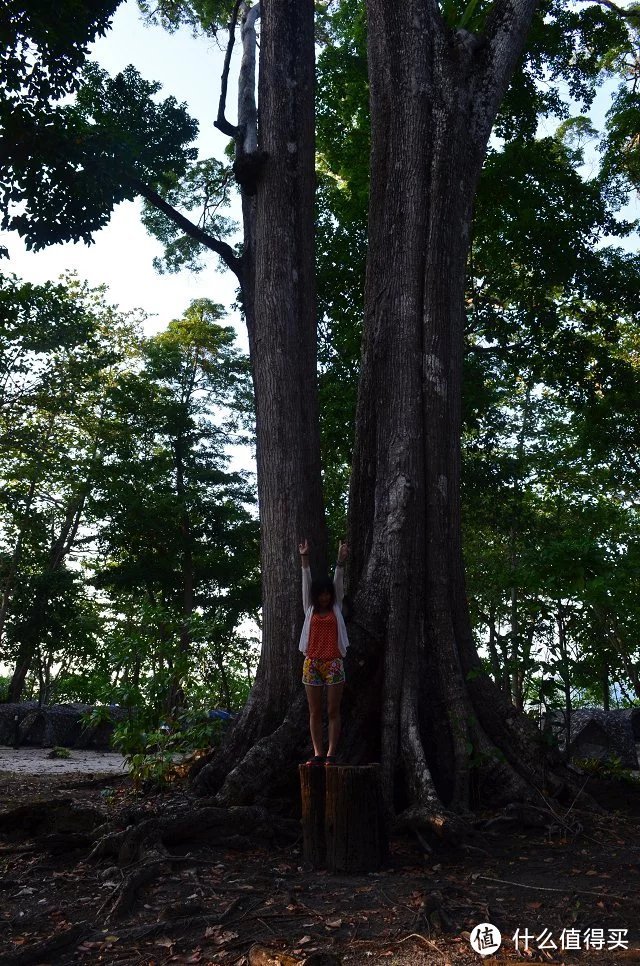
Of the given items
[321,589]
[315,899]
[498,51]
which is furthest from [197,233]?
[315,899]

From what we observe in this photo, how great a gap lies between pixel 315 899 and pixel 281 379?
4059 mm

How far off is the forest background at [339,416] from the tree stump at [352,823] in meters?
1.53

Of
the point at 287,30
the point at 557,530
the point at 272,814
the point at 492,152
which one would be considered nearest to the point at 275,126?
the point at 287,30

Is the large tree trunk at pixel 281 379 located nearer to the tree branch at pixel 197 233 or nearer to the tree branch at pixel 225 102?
the tree branch at pixel 197 233

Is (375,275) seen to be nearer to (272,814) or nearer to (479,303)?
(272,814)

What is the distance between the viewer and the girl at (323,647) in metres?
4.91

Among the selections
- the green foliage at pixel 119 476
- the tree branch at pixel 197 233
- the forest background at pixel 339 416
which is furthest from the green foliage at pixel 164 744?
the green foliage at pixel 119 476

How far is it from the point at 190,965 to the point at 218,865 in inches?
54.9

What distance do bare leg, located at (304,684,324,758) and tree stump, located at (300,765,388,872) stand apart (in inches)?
26.5

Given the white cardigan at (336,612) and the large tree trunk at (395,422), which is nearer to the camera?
the white cardigan at (336,612)

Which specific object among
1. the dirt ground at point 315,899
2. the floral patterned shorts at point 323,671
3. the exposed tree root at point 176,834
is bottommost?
the dirt ground at point 315,899

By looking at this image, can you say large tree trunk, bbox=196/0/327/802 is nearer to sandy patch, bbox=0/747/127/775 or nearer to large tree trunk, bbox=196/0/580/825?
large tree trunk, bbox=196/0/580/825
